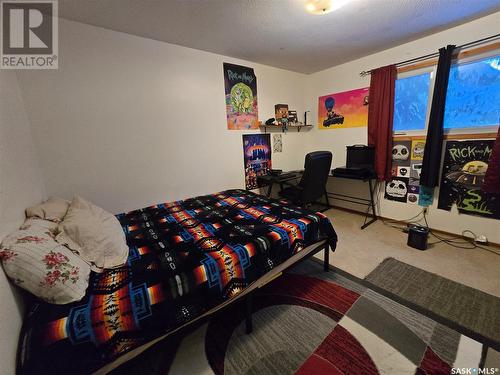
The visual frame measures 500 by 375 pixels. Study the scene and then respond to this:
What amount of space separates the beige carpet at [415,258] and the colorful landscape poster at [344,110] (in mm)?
1752

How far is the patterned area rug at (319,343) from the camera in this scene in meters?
1.23

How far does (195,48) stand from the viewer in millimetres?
2650

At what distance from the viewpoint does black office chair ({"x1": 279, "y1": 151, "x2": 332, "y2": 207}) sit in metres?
2.61

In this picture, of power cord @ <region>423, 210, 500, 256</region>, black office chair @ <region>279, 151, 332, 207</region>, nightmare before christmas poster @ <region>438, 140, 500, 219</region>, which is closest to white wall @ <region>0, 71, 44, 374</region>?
black office chair @ <region>279, 151, 332, 207</region>

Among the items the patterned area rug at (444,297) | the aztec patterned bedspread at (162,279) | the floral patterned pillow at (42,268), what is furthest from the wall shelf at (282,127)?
the floral patterned pillow at (42,268)

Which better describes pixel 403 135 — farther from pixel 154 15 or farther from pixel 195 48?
pixel 154 15

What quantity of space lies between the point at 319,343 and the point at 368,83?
3.40 meters

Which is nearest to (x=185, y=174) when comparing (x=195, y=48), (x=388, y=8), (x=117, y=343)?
(x=195, y=48)

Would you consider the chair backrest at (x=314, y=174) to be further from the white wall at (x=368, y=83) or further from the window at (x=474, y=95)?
the window at (x=474, y=95)

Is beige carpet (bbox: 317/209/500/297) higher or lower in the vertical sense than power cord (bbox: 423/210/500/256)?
lower

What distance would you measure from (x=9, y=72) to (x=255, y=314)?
8.65ft

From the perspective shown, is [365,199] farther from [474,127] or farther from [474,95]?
[474,95]

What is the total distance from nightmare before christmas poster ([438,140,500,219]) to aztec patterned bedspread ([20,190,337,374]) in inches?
72.0

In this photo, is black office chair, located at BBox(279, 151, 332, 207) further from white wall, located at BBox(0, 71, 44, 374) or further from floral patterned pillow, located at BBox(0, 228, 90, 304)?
white wall, located at BBox(0, 71, 44, 374)
